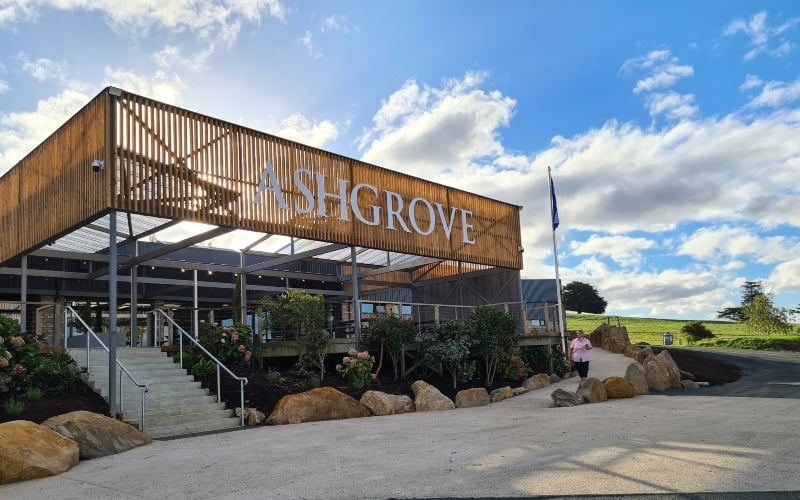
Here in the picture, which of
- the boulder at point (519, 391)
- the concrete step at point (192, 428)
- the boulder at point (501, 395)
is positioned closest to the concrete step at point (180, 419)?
the concrete step at point (192, 428)

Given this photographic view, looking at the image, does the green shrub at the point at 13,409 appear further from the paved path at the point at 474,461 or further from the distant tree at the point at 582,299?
the distant tree at the point at 582,299

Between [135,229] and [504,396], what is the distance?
10.4 metres

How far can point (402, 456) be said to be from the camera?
7.15 meters

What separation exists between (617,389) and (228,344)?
8719mm

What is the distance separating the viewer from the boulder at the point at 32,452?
7031mm

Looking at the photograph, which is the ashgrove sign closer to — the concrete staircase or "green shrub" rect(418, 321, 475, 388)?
"green shrub" rect(418, 321, 475, 388)

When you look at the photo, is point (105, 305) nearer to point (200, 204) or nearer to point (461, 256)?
point (200, 204)

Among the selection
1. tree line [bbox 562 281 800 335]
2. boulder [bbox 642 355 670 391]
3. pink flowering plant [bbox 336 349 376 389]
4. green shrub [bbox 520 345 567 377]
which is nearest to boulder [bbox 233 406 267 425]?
pink flowering plant [bbox 336 349 376 389]

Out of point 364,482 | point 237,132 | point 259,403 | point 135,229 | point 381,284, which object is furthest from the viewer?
point 381,284

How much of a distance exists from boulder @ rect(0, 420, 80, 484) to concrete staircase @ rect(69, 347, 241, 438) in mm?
2724

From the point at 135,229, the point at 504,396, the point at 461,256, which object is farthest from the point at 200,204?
the point at 461,256

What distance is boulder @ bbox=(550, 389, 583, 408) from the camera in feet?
41.4

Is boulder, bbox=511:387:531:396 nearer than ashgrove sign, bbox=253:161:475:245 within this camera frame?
Yes

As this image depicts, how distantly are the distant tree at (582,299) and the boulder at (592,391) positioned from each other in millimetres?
52226
